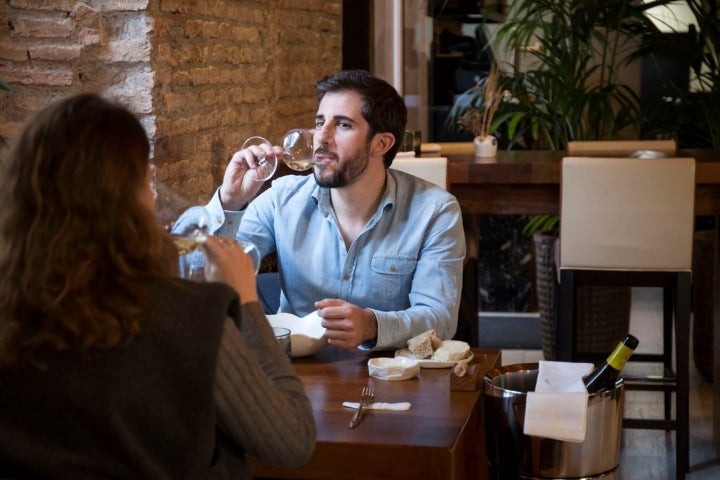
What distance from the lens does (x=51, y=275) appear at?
124cm

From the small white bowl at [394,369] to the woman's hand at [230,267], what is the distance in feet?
1.71

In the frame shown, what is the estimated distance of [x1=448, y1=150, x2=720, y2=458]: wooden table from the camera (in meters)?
3.88

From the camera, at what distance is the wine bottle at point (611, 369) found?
6.60ft

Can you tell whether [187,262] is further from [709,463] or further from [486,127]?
[486,127]

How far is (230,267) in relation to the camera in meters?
1.49

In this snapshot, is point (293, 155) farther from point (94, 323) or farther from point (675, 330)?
point (675, 330)

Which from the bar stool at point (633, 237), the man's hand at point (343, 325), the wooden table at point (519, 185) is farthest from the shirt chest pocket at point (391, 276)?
the wooden table at point (519, 185)

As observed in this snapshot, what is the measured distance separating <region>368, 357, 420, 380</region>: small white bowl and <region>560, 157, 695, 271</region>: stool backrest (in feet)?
5.87

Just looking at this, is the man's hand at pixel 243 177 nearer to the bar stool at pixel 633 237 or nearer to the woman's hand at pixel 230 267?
the woman's hand at pixel 230 267

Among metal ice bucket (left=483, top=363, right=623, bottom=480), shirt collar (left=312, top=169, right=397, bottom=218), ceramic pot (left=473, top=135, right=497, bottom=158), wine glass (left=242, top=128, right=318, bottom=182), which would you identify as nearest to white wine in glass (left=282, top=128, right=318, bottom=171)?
wine glass (left=242, top=128, right=318, bottom=182)

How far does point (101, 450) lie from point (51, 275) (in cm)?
21

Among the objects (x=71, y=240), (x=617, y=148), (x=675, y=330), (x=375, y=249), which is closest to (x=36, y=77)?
(x=375, y=249)

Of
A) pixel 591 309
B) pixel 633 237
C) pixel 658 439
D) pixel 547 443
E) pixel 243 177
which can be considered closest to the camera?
pixel 547 443

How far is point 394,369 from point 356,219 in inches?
28.1
